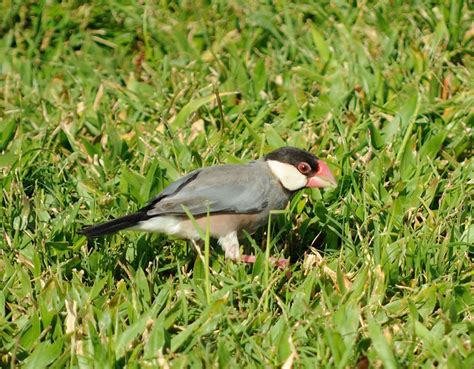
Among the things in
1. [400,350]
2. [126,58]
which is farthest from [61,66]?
[400,350]

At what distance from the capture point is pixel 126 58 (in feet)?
20.2

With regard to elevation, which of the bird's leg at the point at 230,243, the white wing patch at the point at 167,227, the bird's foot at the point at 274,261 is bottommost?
the bird's leg at the point at 230,243

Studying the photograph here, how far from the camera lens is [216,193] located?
14.3 ft

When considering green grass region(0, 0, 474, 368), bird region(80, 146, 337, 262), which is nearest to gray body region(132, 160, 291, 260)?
bird region(80, 146, 337, 262)

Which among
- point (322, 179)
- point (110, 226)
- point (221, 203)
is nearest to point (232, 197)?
point (221, 203)

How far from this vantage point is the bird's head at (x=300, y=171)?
4.45m

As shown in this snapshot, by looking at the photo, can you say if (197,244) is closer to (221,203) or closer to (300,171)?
(221,203)

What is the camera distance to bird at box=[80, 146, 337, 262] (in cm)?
426

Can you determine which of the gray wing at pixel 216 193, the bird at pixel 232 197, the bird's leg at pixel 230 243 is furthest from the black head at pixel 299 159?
the bird's leg at pixel 230 243

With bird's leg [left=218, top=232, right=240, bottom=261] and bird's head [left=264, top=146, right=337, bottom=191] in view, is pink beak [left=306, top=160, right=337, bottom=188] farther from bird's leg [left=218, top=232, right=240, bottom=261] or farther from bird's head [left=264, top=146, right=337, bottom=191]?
bird's leg [left=218, top=232, right=240, bottom=261]

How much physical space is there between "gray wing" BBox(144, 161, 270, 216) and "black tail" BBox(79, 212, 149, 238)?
12 centimetres

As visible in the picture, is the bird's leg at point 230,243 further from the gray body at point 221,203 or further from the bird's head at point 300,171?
the bird's head at point 300,171

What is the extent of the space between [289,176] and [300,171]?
0.19 feet

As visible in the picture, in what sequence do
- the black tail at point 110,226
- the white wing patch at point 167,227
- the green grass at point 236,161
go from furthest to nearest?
the white wing patch at point 167,227
the black tail at point 110,226
the green grass at point 236,161
